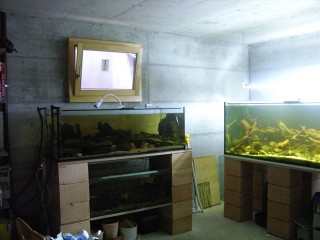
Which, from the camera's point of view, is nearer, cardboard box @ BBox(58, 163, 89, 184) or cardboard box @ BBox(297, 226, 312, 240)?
cardboard box @ BBox(58, 163, 89, 184)

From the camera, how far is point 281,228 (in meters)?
3.53

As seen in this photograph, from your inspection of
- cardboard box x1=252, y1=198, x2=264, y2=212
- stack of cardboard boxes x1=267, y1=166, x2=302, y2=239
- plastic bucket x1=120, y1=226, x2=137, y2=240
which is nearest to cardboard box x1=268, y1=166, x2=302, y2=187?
stack of cardboard boxes x1=267, y1=166, x2=302, y2=239

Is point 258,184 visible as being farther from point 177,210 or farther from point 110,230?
point 110,230

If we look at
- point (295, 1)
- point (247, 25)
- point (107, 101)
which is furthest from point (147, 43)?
point (295, 1)

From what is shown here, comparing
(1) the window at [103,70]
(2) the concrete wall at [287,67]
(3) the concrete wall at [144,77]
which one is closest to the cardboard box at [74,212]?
(3) the concrete wall at [144,77]

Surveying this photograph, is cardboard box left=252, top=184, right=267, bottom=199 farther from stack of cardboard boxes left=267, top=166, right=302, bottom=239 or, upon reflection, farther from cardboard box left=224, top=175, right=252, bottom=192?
stack of cardboard boxes left=267, top=166, right=302, bottom=239

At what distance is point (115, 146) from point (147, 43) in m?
1.57

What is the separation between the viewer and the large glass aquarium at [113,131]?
3.03 m

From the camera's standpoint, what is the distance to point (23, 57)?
3.34 m

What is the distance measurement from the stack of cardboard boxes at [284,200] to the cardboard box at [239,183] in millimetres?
417

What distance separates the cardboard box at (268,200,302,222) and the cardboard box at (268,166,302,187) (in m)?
0.24

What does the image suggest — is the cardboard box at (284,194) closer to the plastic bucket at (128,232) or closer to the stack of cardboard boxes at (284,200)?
the stack of cardboard boxes at (284,200)

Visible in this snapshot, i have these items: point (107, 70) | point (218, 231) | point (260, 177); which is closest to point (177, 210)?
point (218, 231)

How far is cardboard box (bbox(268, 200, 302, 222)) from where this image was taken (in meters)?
3.48
